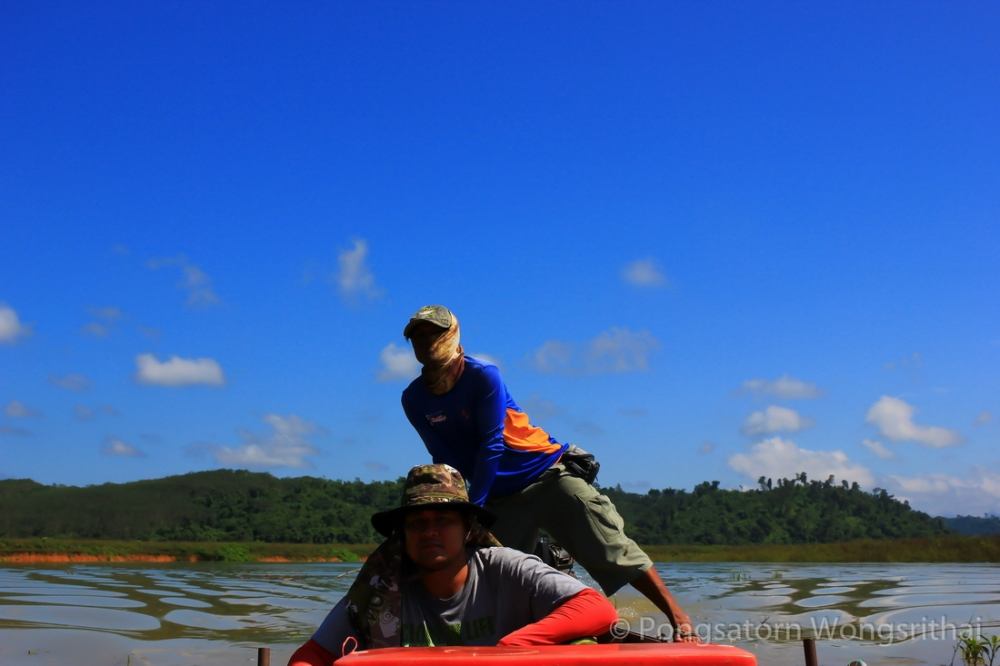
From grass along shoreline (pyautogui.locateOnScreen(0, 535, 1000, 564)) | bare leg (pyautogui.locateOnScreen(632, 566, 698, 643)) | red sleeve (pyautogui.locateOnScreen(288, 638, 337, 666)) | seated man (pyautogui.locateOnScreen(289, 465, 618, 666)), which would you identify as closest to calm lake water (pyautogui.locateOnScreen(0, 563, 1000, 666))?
bare leg (pyautogui.locateOnScreen(632, 566, 698, 643))

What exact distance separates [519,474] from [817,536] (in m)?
69.9

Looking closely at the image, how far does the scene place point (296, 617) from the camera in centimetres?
1394

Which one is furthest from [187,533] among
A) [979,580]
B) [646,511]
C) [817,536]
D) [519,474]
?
[519,474]

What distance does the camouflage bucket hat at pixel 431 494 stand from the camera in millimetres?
3461

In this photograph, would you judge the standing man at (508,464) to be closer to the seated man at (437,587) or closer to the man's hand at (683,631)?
the man's hand at (683,631)

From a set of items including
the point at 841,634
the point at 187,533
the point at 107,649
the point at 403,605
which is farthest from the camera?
the point at 187,533

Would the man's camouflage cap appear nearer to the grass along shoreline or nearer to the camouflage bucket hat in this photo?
the camouflage bucket hat

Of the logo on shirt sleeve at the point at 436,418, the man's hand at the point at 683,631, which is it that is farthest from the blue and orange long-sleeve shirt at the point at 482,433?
the man's hand at the point at 683,631

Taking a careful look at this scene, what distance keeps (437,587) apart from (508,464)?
4.98 ft

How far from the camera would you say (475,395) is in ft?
15.6

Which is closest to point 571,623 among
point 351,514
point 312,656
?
point 312,656

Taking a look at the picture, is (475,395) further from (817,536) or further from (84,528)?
(84,528)

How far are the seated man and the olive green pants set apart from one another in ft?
4.70

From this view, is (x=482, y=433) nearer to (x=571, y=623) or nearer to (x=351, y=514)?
(x=571, y=623)
